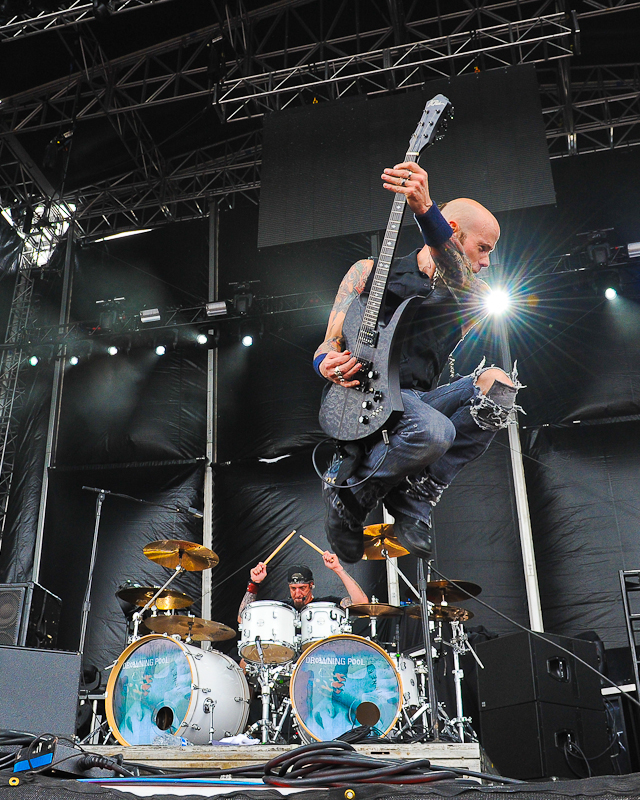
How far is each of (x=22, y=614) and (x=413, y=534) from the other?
3.18 meters

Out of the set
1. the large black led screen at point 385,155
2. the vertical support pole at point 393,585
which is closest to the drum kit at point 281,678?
the vertical support pole at point 393,585

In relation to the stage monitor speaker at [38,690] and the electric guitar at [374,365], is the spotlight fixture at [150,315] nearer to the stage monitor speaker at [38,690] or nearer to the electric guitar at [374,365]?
the electric guitar at [374,365]

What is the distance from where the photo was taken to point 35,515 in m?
9.09

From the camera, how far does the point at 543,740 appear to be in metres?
4.39

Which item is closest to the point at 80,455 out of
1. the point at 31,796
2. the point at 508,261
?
the point at 508,261

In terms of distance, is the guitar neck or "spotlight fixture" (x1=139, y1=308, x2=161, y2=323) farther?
"spotlight fixture" (x1=139, y1=308, x2=161, y2=323)

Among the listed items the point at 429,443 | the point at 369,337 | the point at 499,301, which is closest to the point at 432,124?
the point at 369,337

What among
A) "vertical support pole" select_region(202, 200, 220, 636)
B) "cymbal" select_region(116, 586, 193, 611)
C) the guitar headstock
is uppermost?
"vertical support pole" select_region(202, 200, 220, 636)

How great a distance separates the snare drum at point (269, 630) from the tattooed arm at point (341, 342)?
3.45 meters

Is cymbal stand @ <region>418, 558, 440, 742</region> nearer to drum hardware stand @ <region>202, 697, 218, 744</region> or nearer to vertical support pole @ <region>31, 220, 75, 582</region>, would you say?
drum hardware stand @ <region>202, 697, 218, 744</region>

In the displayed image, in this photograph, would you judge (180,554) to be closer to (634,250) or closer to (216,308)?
(216,308)

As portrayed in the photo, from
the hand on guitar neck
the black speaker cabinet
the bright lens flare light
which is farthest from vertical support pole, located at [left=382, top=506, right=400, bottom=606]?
the hand on guitar neck

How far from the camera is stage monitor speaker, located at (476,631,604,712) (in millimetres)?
4535

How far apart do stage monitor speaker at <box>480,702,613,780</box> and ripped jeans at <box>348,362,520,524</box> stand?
2.54m
